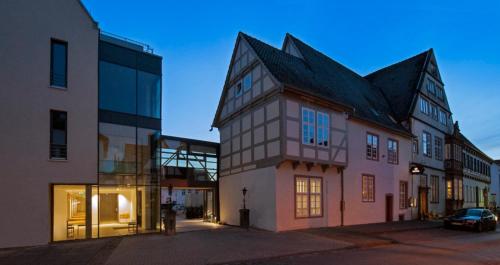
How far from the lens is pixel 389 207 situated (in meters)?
25.5

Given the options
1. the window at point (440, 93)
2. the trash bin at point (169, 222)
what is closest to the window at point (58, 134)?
the trash bin at point (169, 222)

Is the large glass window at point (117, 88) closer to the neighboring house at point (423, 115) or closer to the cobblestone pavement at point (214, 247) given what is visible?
the cobblestone pavement at point (214, 247)

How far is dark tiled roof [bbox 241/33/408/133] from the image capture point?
65.5ft

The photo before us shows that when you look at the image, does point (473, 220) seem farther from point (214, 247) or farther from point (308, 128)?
point (214, 247)

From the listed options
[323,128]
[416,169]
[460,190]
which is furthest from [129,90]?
[460,190]

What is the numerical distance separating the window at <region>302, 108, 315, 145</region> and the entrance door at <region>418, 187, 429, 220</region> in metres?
14.1

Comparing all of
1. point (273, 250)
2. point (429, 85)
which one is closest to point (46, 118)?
point (273, 250)

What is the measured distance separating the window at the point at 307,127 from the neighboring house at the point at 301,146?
0.17 feet

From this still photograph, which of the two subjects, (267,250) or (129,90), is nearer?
(267,250)

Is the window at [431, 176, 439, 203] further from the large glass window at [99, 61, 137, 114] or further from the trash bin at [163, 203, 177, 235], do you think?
the large glass window at [99, 61, 137, 114]

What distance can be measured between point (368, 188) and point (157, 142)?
13.3m

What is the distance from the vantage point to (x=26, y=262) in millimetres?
11195

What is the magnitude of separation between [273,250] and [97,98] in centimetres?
968

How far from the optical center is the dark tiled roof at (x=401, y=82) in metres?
29.6
